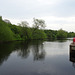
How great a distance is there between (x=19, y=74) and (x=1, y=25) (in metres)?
31.3

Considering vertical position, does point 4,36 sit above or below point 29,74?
above

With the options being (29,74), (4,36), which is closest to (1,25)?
(4,36)

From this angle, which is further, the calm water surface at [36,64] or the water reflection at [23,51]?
the water reflection at [23,51]

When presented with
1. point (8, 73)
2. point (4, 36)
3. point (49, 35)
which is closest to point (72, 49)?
point (8, 73)

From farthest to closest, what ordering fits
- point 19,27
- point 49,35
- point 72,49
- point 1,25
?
point 49,35 → point 19,27 → point 1,25 → point 72,49

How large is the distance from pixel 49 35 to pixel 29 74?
100 m

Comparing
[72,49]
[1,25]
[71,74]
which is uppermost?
[1,25]

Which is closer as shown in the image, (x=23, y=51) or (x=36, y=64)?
(x=36, y=64)

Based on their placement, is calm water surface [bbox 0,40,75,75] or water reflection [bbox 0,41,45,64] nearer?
calm water surface [bbox 0,40,75,75]

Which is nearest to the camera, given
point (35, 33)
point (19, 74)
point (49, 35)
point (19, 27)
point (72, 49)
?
point (19, 74)

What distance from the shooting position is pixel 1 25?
3275cm

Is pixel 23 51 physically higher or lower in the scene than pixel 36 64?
lower

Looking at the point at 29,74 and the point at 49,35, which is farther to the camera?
the point at 49,35

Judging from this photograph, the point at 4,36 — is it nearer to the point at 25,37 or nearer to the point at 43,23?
the point at 25,37
